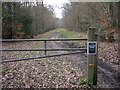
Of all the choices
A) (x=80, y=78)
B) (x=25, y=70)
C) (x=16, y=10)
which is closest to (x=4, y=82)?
(x=25, y=70)

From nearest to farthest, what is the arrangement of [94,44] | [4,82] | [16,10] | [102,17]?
[94,44], [4,82], [102,17], [16,10]

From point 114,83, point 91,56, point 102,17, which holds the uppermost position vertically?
point 102,17

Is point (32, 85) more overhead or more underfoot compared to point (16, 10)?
more underfoot

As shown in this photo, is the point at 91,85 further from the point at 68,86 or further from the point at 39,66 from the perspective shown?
the point at 39,66

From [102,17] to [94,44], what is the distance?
12.8 metres

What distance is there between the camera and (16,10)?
22.2 m

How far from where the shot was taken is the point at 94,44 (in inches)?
202

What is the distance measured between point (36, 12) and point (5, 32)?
10.5 metres

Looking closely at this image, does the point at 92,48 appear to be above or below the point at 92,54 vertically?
above

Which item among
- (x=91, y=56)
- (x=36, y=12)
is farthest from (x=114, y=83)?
(x=36, y=12)

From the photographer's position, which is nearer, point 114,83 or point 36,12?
point 114,83

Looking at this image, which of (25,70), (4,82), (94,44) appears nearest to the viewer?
(94,44)

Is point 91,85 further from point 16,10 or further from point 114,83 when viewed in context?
point 16,10

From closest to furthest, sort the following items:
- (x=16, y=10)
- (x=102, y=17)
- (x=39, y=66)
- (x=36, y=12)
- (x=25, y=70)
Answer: (x=25, y=70) → (x=39, y=66) → (x=102, y=17) → (x=16, y=10) → (x=36, y=12)
